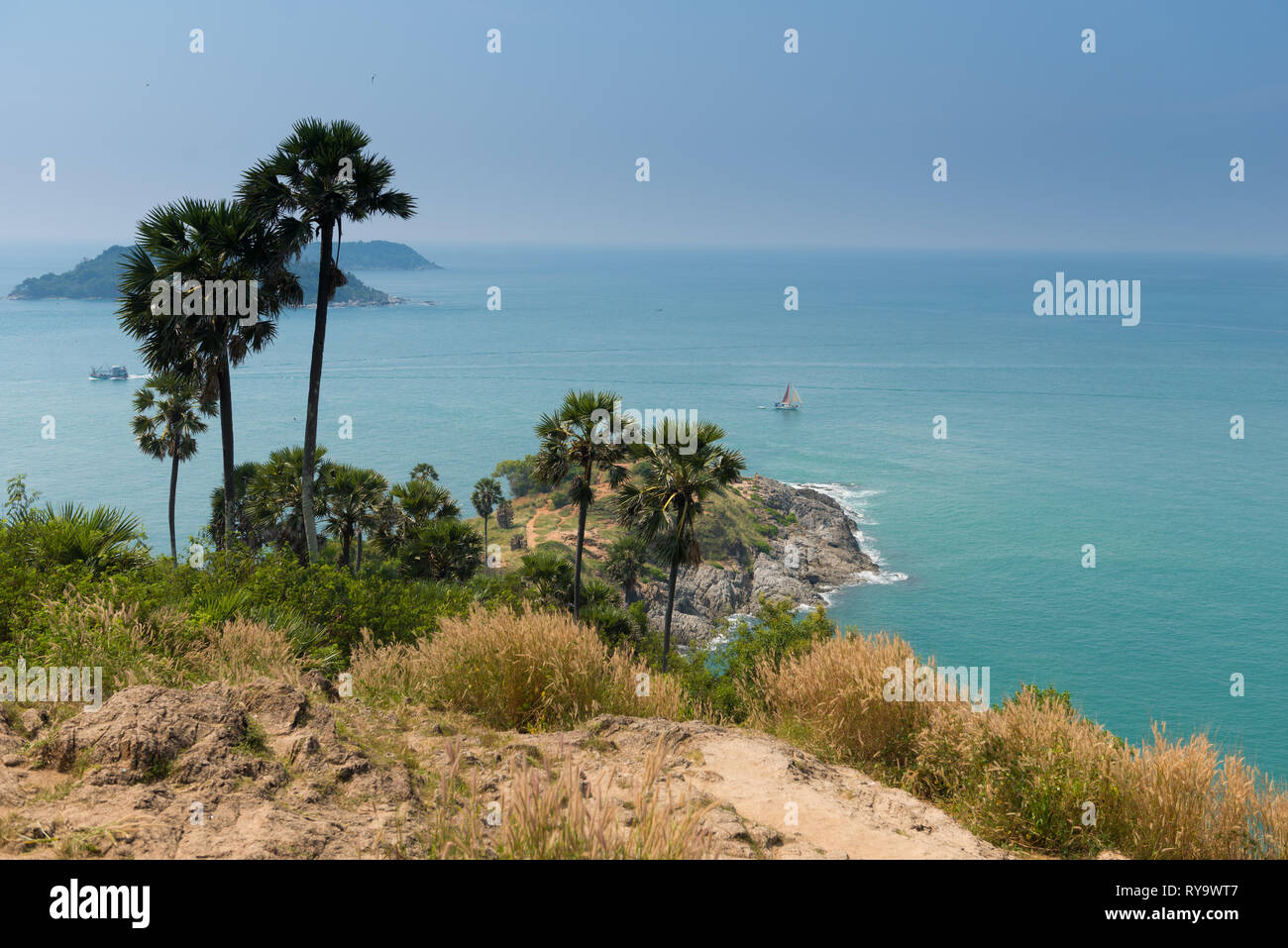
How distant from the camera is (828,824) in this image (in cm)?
654

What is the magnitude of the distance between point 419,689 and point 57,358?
178 metres

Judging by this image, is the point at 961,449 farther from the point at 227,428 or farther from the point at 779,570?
the point at 227,428

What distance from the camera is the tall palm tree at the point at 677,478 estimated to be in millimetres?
24969

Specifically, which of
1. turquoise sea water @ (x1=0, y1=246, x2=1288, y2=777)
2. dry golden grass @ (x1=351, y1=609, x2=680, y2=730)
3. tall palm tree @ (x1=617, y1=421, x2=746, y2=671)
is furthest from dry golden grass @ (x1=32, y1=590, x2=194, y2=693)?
tall palm tree @ (x1=617, y1=421, x2=746, y2=671)

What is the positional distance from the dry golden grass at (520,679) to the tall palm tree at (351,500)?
22.0 meters

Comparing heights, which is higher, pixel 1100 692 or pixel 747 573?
pixel 747 573

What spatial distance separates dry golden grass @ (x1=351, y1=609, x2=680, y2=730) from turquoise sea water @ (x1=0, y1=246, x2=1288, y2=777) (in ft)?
38.3

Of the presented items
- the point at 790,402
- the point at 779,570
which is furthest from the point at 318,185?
the point at 790,402

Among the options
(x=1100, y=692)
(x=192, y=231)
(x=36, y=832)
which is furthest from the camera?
(x=1100, y=692)

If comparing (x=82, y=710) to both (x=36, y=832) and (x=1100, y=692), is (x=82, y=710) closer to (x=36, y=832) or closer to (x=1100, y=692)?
(x=36, y=832)

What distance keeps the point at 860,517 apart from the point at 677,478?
60321mm

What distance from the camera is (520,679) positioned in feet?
28.8
